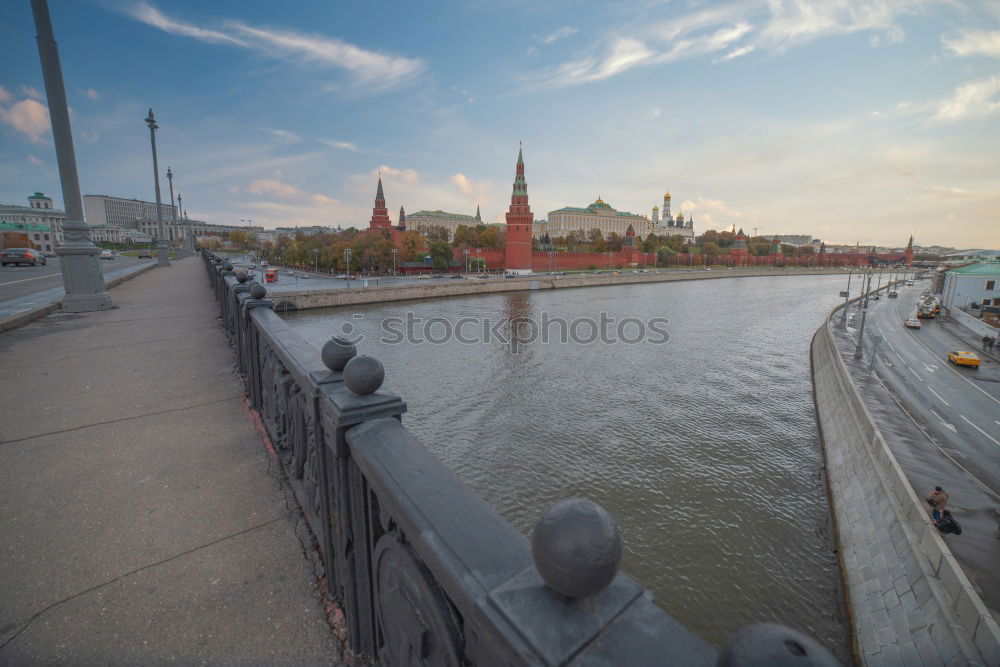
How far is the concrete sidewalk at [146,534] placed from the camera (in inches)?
55.4

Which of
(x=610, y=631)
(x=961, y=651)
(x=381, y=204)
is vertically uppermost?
(x=381, y=204)

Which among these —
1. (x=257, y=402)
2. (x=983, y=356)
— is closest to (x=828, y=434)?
(x=257, y=402)

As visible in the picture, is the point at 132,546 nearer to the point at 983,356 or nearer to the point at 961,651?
the point at 961,651

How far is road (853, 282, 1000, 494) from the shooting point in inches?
437

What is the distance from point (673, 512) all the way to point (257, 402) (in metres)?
7.70

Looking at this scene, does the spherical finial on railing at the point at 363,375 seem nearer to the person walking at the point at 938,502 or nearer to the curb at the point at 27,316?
the curb at the point at 27,316

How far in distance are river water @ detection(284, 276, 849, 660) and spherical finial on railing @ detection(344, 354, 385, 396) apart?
657 centimetres

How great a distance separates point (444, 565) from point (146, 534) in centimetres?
165

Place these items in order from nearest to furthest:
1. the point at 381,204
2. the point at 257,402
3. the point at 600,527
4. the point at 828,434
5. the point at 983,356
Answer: the point at 600,527 → the point at 257,402 → the point at 828,434 → the point at 983,356 → the point at 381,204

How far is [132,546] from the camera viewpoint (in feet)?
5.76

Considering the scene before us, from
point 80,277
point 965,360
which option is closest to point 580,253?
point 965,360

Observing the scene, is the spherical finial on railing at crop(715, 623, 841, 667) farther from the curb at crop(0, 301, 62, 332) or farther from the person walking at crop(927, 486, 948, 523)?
the person walking at crop(927, 486, 948, 523)
